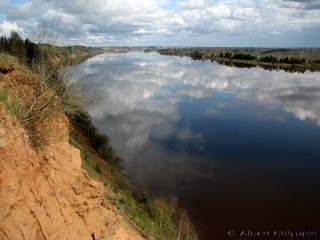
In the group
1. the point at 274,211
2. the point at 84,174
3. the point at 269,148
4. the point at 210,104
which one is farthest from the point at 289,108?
the point at 84,174

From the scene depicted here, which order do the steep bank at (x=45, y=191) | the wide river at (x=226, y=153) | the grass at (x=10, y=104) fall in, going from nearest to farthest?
the steep bank at (x=45, y=191) < the grass at (x=10, y=104) < the wide river at (x=226, y=153)

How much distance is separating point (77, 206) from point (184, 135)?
23877 mm

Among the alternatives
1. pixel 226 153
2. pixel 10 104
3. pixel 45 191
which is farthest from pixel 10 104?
pixel 226 153

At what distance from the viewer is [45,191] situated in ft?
22.5

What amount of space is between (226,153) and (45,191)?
69.6 feet

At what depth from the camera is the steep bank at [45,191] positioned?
6.14m

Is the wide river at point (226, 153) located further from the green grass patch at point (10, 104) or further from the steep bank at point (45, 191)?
the green grass patch at point (10, 104)

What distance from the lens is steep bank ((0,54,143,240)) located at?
20.2ft

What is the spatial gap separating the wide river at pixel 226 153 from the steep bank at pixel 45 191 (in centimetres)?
998

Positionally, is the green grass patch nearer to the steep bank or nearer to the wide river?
the steep bank

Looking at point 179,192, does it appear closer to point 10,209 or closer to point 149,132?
point 149,132

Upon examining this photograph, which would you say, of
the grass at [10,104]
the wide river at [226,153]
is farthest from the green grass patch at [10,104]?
the wide river at [226,153]

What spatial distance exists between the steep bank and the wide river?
393 inches

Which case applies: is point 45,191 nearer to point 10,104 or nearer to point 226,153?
point 10,104
